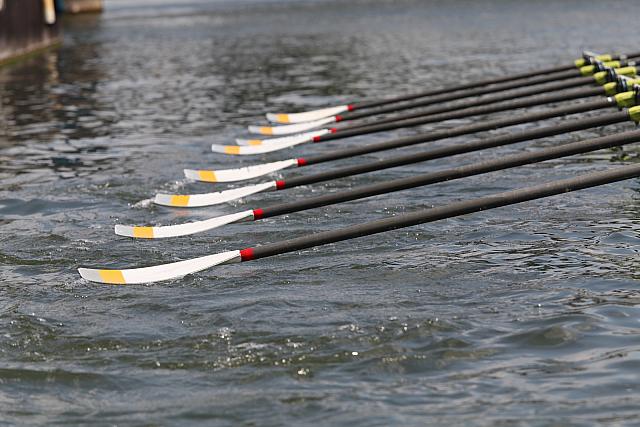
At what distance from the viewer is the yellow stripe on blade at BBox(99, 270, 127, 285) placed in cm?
716

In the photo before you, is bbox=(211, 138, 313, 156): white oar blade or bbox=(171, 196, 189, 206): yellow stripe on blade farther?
bbox=(211, 138, 313, 156): white oar blade

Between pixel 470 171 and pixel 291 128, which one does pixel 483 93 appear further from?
pixel 470 171

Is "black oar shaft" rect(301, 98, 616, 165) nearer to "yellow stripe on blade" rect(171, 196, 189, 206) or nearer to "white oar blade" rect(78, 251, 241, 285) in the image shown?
"yellow stripe on blade" rect(171, 196, 189, 206)

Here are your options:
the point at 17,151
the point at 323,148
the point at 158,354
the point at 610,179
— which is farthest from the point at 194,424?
the point at 17,151

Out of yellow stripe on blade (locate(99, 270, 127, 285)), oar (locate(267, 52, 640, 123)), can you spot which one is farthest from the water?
oar (locate(267, 52, 640, 123))

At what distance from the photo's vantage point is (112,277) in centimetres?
718

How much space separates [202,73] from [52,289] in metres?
17.3

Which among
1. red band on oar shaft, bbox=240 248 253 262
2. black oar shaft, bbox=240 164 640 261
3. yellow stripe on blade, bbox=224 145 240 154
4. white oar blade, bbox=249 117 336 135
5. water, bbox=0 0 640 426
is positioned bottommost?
water, bbox=0 0 640 426

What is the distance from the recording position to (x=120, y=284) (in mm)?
7238

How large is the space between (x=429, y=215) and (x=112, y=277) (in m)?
2.13

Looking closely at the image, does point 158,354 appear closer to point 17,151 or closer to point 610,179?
point 610,179

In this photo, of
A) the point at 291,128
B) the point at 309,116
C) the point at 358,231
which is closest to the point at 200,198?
the point at 358,231

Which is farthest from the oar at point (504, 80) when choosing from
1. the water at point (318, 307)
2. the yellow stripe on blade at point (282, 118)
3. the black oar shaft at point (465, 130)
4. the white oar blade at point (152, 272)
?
the white oar blade at point (152, 272)

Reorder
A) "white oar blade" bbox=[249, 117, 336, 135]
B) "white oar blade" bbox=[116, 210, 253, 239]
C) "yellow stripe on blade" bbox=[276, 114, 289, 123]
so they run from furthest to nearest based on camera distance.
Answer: "yellow stripe on blade" bbox=[276, 114, 289, 123] → "white oar blade" bbox=[249, 117, 336, 135] → "white oar blade" bbox=[116, 210, 253, 239]
